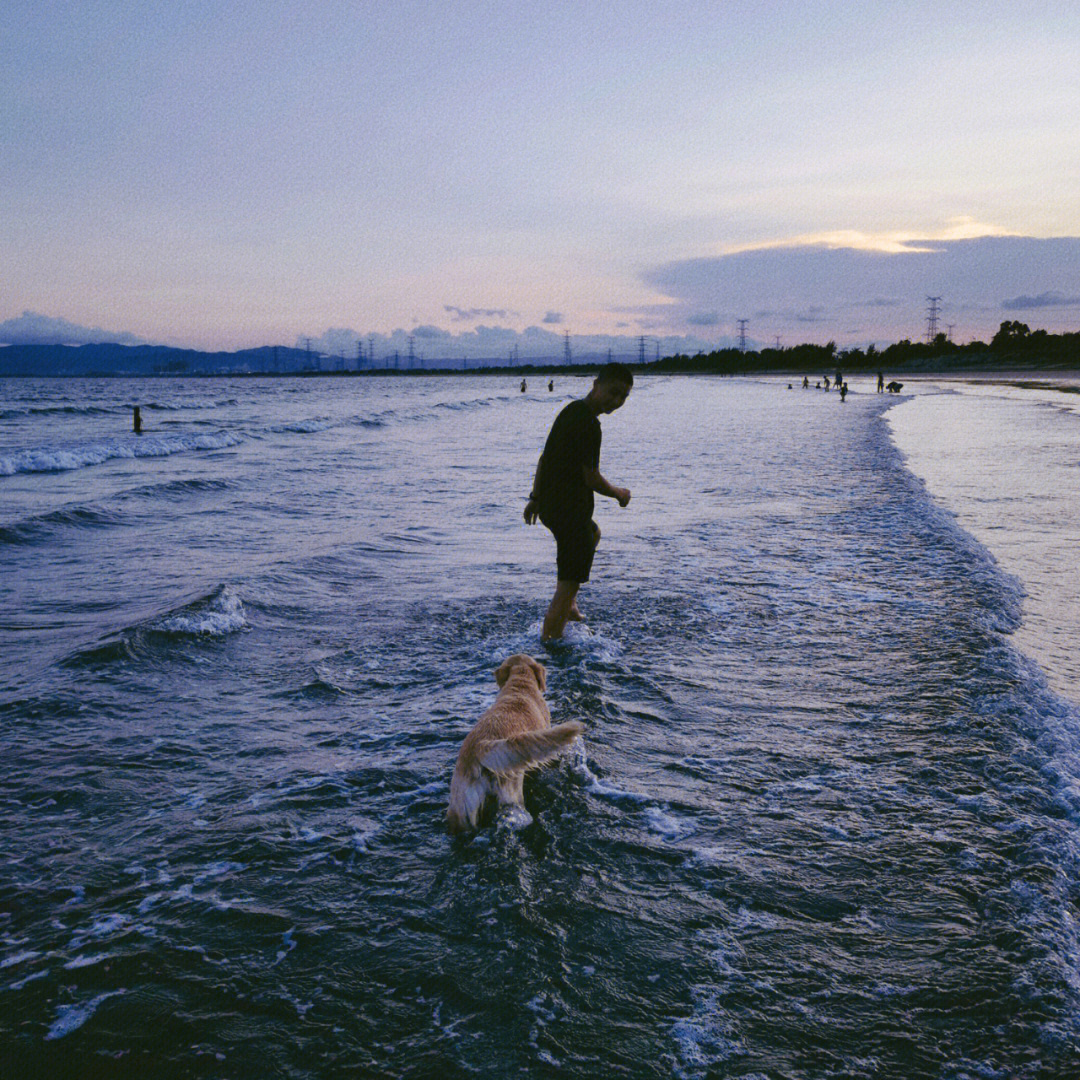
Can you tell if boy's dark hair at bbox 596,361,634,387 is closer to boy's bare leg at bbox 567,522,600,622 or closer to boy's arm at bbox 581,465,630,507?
boy's arm at bbox 581,465,630,507

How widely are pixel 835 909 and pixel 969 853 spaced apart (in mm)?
751

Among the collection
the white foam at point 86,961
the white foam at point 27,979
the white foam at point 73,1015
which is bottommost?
the white foam at point 73,1015

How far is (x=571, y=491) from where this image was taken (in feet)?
20.1

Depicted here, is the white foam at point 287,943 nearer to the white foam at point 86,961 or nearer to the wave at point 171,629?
the white foam at point 86,961

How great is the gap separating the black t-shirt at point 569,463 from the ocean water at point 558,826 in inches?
44.8

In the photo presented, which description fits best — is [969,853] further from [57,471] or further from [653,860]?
[57,471]

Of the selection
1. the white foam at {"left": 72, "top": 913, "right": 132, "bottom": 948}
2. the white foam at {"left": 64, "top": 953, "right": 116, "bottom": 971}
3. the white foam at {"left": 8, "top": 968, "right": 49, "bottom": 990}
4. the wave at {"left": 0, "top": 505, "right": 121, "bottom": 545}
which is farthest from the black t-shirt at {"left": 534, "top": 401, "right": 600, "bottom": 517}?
the wave at {"left": 0, "top": 505, "right": 121, "bottom": 545}

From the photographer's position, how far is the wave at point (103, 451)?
22172 mm

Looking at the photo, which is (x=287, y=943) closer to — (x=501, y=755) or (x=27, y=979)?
(x=27, y=979)

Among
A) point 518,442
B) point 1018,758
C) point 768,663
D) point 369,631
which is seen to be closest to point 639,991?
point 1018,758

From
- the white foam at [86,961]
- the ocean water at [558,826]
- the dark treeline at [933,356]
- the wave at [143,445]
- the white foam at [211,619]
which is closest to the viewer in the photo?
the ocean water at [558,826]

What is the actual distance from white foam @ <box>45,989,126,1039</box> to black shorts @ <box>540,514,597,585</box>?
4.15 metres

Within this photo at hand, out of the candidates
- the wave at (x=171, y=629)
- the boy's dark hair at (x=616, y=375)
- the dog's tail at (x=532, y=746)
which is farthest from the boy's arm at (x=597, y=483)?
the wave at (x=171, y=629)

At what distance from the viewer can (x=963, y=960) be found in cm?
261
